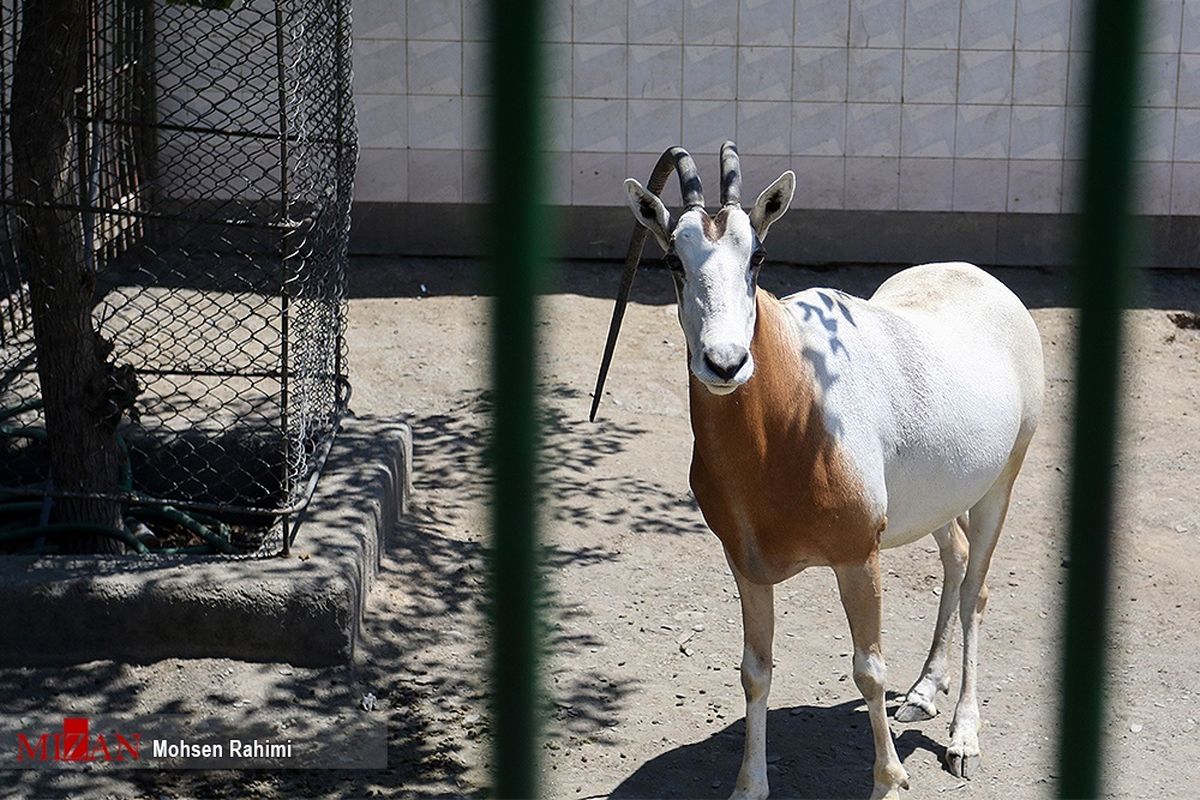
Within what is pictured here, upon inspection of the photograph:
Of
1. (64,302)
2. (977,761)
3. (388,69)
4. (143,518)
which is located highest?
(388,69)

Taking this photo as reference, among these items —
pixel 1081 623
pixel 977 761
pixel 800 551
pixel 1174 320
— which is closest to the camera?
pixel 1081 623

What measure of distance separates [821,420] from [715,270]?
59 cm

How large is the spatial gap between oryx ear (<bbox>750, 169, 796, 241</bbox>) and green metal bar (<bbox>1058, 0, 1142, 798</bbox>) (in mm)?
3052

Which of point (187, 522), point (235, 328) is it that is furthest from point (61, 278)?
point (235, 328)

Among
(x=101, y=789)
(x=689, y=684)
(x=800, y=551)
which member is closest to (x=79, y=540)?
(x=101, y=789)

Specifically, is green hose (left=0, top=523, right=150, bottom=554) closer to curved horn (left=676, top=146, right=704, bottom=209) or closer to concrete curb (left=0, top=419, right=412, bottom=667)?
concrete curb (left=0, top=419, right=412, bottom=667)

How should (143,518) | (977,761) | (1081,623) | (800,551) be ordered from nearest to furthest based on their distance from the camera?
(1081,623)
(800,551)
(977,761)
(143,518)

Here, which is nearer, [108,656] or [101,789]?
[101,789]

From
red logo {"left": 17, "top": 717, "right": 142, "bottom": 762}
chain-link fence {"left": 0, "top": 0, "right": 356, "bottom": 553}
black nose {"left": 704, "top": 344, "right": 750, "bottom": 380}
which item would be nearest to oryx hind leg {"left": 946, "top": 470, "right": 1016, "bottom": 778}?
black nose {"left": 704, "top": 344, "right": 750, "bottom": 380}

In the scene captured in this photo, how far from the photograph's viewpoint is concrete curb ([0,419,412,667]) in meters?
5.20

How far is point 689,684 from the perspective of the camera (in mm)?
5570

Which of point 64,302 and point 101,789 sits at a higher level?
point 64,302

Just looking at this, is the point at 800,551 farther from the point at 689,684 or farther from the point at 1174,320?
the point at 1174,320

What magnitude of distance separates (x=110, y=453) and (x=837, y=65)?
6091 mm
